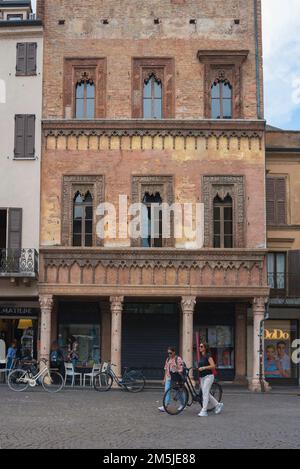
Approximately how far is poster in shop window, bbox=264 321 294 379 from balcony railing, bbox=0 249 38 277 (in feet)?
32.4

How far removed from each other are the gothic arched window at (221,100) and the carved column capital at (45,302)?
368 inches

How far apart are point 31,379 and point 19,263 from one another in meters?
Result: 5.37

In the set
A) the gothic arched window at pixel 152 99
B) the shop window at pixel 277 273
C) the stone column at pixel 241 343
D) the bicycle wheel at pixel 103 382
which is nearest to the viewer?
the bicycle wheel at pixel 103 382

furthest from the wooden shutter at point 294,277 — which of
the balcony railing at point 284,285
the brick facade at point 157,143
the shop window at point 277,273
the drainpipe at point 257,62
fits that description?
the drainpipe at point 257,62

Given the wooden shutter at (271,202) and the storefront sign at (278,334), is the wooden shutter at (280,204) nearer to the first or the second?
the wooden shutter at (271,202)

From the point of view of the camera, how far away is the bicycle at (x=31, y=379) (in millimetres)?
23564

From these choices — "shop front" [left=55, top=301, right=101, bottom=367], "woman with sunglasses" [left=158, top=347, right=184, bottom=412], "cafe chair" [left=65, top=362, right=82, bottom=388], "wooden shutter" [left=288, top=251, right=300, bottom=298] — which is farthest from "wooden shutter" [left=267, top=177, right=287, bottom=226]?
"woman with sunglasses" [left=158, top=347, right=184, bottom=412]

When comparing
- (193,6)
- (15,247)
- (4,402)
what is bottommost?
(4,402)

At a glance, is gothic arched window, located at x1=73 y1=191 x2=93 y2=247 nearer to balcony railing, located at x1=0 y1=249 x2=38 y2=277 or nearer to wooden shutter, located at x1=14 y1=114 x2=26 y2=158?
balcony railing, located at x1=0 y1=249 x2=38 y2=277

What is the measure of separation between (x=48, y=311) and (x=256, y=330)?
7711 mm

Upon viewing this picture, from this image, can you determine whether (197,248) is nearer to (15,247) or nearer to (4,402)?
(15,247)
